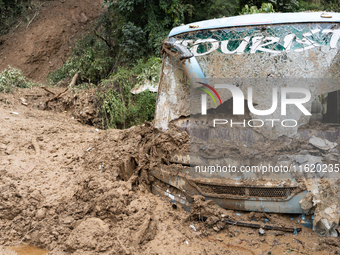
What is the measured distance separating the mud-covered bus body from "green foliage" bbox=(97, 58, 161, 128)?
4536 mm

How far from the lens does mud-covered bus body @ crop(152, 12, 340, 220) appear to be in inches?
125

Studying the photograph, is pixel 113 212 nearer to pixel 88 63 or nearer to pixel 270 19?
pixel 270 19

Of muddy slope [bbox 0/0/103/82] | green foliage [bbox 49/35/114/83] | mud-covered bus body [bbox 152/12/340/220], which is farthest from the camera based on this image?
muddy slope [bbox 0/0/103/82]

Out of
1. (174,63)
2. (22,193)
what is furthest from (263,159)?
(22,193)

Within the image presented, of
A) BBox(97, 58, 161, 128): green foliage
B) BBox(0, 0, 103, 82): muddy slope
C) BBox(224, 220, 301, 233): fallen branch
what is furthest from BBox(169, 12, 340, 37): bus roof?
BBox(0, 0, 103, 82): muddy slope

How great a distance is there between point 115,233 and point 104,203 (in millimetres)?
478

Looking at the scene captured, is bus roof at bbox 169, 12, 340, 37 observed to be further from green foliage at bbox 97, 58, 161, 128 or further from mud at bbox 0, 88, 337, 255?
green foliage at bbox 97, 58, 161, 128

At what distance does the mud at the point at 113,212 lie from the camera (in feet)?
10.2

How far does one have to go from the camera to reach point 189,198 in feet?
11.5

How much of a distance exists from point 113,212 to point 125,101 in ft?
18.9

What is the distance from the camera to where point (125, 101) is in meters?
9.00

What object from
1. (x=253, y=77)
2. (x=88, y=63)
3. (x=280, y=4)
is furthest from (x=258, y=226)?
(x=280, y=4)

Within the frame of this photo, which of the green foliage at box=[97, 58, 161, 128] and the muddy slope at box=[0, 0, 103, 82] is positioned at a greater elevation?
the muddy slope at box=[0, 0, 103, 82]

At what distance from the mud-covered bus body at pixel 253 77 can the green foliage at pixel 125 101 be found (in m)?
4.54
